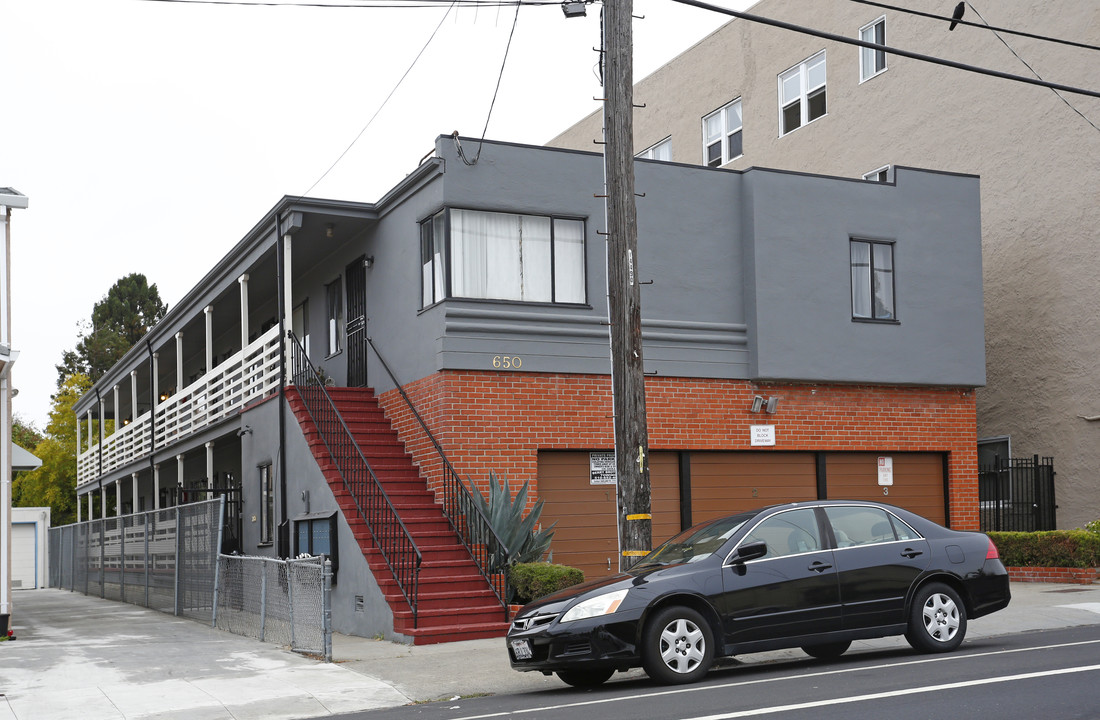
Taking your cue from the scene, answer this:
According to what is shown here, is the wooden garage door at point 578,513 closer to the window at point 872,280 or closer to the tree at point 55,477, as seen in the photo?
the window at point 872,280

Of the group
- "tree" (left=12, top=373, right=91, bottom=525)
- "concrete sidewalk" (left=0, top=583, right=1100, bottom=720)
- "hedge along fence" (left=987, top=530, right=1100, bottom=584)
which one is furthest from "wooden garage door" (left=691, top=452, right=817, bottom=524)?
"tree" (left=12, top=373, right=91, bottom=525)

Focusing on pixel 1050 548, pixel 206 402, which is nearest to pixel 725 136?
pixel 206 402

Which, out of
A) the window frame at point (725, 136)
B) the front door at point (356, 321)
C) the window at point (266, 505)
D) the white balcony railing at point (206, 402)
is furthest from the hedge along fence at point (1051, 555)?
the window frame at point (725, 136)

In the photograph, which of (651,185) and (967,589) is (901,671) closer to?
(967,589)

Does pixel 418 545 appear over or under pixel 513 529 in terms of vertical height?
under

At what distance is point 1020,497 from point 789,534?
1280cm

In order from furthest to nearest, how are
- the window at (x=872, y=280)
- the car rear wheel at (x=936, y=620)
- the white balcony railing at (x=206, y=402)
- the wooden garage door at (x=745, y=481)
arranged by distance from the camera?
the white balcony railing at (x=206, y=402), the window at (x=872, y=280), the wooden garage door at (x=745, y=481), the car rear wheel at (x=936, y=620)

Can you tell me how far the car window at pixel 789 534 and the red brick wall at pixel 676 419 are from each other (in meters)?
6.50

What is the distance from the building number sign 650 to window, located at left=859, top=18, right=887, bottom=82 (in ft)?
45.4

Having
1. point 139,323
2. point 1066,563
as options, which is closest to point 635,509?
point 1066,563

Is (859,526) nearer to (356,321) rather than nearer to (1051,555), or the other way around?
(1051,555)

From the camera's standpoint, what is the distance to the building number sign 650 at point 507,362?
1683cm

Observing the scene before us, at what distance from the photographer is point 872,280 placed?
19703 millimetres

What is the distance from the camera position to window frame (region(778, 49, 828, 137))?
27.9 metres
